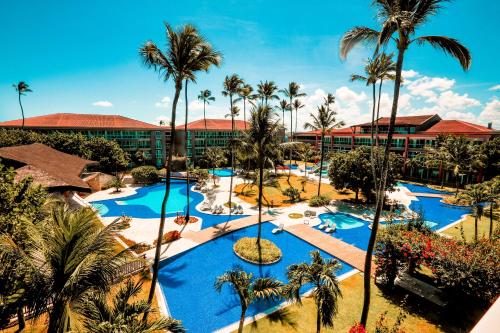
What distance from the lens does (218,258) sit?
1959cm

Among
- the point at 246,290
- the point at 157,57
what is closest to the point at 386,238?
the point at 246,290

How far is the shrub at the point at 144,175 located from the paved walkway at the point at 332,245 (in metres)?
30.9

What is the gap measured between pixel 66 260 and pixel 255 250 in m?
16.0

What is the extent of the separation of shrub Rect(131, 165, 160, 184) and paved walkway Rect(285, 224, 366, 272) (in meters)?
30.9

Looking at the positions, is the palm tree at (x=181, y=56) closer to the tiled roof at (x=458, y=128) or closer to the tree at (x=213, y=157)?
the tree at (x=213, y=157)

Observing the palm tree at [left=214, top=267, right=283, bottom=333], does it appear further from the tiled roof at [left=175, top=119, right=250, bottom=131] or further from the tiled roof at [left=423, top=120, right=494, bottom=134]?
the tiled roof at [left=175, top=119, right=250, bottom=131]

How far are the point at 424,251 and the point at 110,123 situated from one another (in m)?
63.3

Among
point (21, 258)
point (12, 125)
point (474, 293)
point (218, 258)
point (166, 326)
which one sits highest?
point (12, 125)

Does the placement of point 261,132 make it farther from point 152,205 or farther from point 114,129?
point 114,129

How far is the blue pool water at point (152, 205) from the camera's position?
96.1 feet

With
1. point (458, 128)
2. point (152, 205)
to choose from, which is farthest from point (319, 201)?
point (458, 128)

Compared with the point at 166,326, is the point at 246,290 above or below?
below

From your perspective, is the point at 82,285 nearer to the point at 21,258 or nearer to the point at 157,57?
the point at 21,258

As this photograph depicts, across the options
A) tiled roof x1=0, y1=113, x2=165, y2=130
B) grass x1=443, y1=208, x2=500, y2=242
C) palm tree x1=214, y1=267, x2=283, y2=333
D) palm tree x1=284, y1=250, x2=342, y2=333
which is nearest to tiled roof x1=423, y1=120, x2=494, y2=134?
grass x1=443, y1=208, x2=500, y2=242
